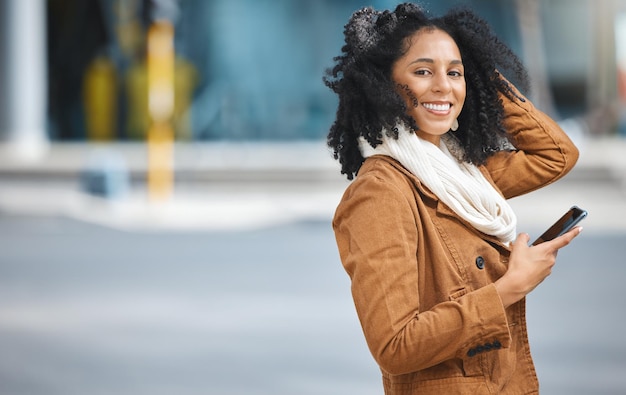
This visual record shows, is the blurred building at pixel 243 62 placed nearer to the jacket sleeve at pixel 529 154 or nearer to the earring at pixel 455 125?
the jacket sleeve at pixel 529 154

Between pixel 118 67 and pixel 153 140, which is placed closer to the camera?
pixel 153 140

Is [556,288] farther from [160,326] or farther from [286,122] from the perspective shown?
[286,122]

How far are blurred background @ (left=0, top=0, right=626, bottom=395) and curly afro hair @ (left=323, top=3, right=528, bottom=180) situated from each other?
3721 mm

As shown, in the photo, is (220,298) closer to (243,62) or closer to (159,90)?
(159,90)

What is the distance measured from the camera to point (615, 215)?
14078 mm

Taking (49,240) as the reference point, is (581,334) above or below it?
below

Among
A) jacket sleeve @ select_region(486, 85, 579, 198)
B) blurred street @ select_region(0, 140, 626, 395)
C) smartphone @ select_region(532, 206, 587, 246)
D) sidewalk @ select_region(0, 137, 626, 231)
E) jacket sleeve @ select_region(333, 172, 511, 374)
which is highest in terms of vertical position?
sidewalk @ select_region(0, 137, 626, 231)

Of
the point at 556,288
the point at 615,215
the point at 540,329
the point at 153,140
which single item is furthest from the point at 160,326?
the point at 153,140

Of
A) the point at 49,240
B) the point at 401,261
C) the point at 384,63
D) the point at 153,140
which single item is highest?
the point at 153,140

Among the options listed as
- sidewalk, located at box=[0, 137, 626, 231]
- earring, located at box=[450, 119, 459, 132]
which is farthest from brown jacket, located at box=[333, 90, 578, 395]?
sidewalk, located at box=[0, 137, 626, 231]

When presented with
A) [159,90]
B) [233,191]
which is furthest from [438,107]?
[233,191]

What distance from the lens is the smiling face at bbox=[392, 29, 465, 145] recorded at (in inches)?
96.5

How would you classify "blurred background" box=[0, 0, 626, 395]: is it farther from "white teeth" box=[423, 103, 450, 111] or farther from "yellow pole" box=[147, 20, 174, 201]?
"white teeth" box=[423, 103, 450, 111]

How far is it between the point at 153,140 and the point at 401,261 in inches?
592
